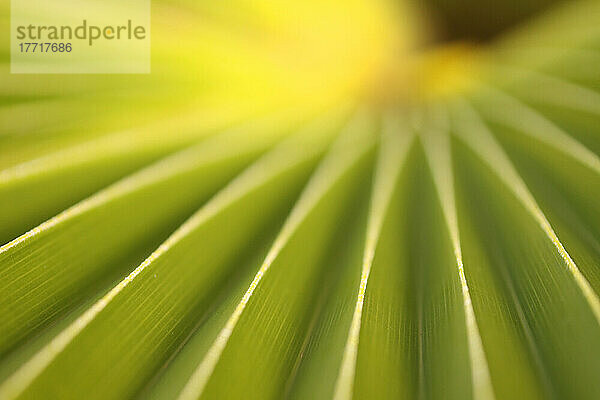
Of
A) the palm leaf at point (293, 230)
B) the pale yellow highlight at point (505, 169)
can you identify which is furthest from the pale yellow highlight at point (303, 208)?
the pale yellow highlight at point (505, 169)

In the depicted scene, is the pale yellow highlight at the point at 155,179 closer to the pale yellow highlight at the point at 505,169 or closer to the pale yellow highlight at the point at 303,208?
the pale yellow highlight at the point at 303,208

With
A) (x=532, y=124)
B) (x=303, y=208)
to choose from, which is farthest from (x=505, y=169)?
(x=303, y=208)

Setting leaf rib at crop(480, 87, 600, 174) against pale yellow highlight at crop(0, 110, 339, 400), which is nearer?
pale yellow highlight at crop(0, 110, 339, 400)

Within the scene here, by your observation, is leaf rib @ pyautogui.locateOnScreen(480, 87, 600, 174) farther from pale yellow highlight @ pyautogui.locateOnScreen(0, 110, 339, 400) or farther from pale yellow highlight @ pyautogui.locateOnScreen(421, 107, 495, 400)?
pale yellow highlight @ pyautogui.locateOnScreen(0, 110, 339, 400)

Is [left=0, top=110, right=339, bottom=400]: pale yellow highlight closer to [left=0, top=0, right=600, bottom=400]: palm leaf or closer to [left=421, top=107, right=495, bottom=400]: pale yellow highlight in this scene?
[left=0, top=0, right=600, bottom=400]: palm leaf

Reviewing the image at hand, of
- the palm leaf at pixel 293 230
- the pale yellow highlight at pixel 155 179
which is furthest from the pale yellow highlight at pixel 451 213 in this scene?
the pale yellow highlight at pixel 155 179

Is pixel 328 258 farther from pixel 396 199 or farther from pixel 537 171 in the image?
pixel 537 171

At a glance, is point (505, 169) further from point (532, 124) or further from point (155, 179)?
point (155, 179)

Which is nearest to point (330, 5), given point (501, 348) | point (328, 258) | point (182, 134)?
point (182, 134)

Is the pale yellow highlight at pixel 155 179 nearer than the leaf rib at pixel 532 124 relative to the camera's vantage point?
Yes

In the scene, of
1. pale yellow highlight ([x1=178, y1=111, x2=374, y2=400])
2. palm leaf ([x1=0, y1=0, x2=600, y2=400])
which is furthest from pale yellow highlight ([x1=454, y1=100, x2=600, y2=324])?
pale yellow highlight ([x1=178, y1=111, x2=374, y2=400])

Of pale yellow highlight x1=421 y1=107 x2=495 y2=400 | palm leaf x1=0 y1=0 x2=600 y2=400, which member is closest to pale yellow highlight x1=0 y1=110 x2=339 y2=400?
palm leaf x1=0 y1=0 x2=600 y2=400

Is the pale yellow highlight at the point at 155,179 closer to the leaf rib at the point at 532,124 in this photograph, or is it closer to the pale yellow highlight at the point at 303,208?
the pale yellow highlight at the point at 303,208
